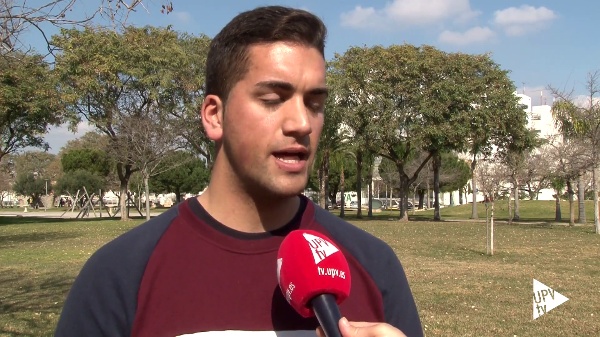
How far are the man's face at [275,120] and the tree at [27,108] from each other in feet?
83.9

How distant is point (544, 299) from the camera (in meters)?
9.02

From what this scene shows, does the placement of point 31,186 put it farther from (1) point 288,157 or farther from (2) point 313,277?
(2) point 313,277

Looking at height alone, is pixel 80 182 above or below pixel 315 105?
above

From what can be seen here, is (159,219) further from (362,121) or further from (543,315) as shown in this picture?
(362,121)

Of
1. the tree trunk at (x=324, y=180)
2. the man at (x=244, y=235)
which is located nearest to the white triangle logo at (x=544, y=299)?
the man at (x=244, y=235)

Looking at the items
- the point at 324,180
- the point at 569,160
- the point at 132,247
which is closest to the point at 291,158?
the point at 132,247

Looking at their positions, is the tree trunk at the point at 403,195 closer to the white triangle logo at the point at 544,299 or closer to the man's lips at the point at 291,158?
the white triangle logo at the point at 544,299

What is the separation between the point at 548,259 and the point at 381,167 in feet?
163

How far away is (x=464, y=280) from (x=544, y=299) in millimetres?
4390

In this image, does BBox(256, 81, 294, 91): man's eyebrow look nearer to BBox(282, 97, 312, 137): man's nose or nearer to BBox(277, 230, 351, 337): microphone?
BBox(282, 97, 312, 137): man's nose

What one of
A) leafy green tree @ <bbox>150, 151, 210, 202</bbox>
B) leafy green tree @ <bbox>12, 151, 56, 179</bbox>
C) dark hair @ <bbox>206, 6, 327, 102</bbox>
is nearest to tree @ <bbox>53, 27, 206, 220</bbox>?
leafy green tree @ <bbox>150, 151, 210, 202</bbox>

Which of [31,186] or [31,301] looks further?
[31,186]

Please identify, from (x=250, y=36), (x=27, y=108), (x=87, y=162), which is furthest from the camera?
(x=87, y=162)

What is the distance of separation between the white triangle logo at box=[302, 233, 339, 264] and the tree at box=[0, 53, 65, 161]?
25852 mm
